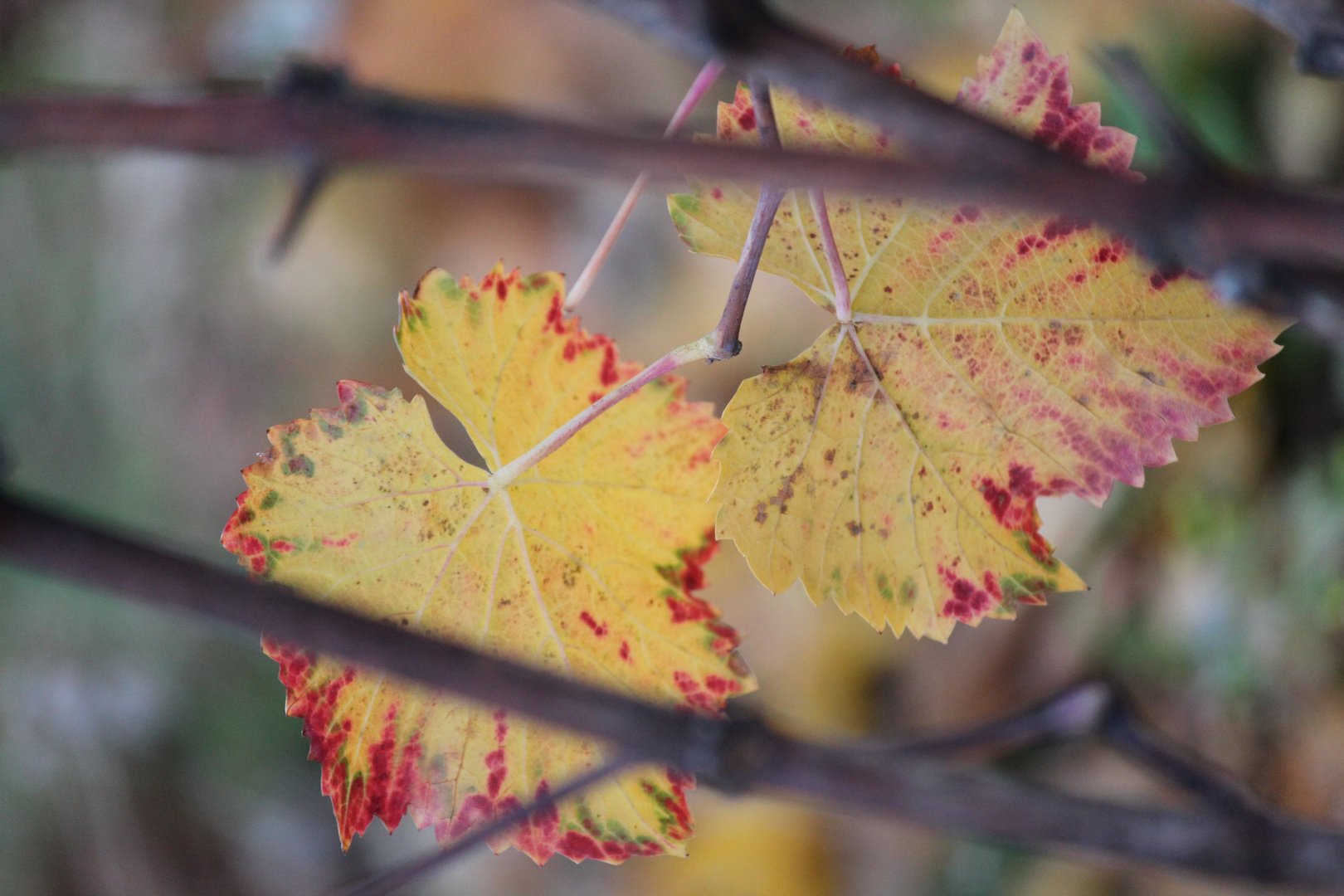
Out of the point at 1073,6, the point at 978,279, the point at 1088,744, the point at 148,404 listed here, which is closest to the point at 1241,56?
the point at 1073,6

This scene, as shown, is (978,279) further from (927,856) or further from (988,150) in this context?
(927,856)

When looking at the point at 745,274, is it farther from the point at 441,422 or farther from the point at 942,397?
the point at 441,422

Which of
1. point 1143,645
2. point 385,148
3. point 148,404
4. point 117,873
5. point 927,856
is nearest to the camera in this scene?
point 385,148

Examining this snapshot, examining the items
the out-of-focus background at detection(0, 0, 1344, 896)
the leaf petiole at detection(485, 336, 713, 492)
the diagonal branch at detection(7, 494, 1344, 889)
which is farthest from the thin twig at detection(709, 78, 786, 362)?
the out-of-focus background at detection(0, 0, 1344, 896)

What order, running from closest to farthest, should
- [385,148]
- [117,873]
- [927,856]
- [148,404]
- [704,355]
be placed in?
[385,148] → [704,355] → [927,856] → [117,873] → [148,404]

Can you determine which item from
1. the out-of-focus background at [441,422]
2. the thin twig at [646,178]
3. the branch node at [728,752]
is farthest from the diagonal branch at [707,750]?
the out-of-focus background at [441,422]

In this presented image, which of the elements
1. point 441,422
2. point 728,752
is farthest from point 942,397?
point 441,422

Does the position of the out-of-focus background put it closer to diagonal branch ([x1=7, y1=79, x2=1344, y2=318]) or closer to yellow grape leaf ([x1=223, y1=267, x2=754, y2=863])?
yellow grape leaf ([x1=223, y1=267, x2=754, y2=863])
